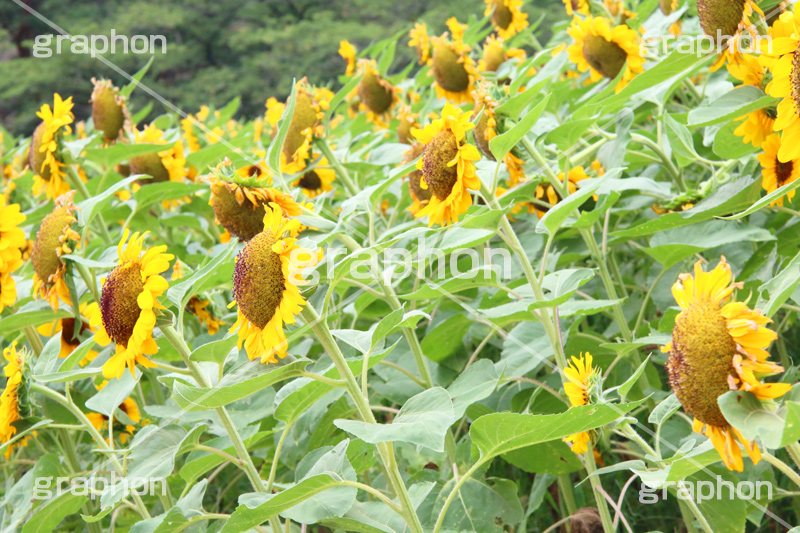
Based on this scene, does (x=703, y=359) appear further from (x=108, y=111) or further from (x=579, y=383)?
(x=108, y=111)

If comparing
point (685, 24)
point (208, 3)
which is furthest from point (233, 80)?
point (685, 24)

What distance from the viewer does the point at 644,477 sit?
1.13m

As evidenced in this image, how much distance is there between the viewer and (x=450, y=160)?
1.55 meters

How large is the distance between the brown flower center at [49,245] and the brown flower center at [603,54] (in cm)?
167

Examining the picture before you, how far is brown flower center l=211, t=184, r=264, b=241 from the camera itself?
5.03 feet

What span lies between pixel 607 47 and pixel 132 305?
1679 mm

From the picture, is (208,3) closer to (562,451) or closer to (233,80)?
(233,80)

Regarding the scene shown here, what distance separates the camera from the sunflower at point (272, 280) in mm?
1232

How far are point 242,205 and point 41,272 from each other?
→ 801mm

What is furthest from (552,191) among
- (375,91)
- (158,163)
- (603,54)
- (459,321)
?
(158,163)

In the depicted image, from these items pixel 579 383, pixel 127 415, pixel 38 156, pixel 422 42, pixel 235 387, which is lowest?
pixel 127 415

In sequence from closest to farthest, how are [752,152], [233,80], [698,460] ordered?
[698,460], [752,152], [233,80]

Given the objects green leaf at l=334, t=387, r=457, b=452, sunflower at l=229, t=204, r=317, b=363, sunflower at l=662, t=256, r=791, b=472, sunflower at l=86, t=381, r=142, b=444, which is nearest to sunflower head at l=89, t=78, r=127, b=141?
sunflower at l=86, t=381, r=142, b=444

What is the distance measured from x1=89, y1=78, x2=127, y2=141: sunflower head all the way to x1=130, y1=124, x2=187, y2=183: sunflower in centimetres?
8
